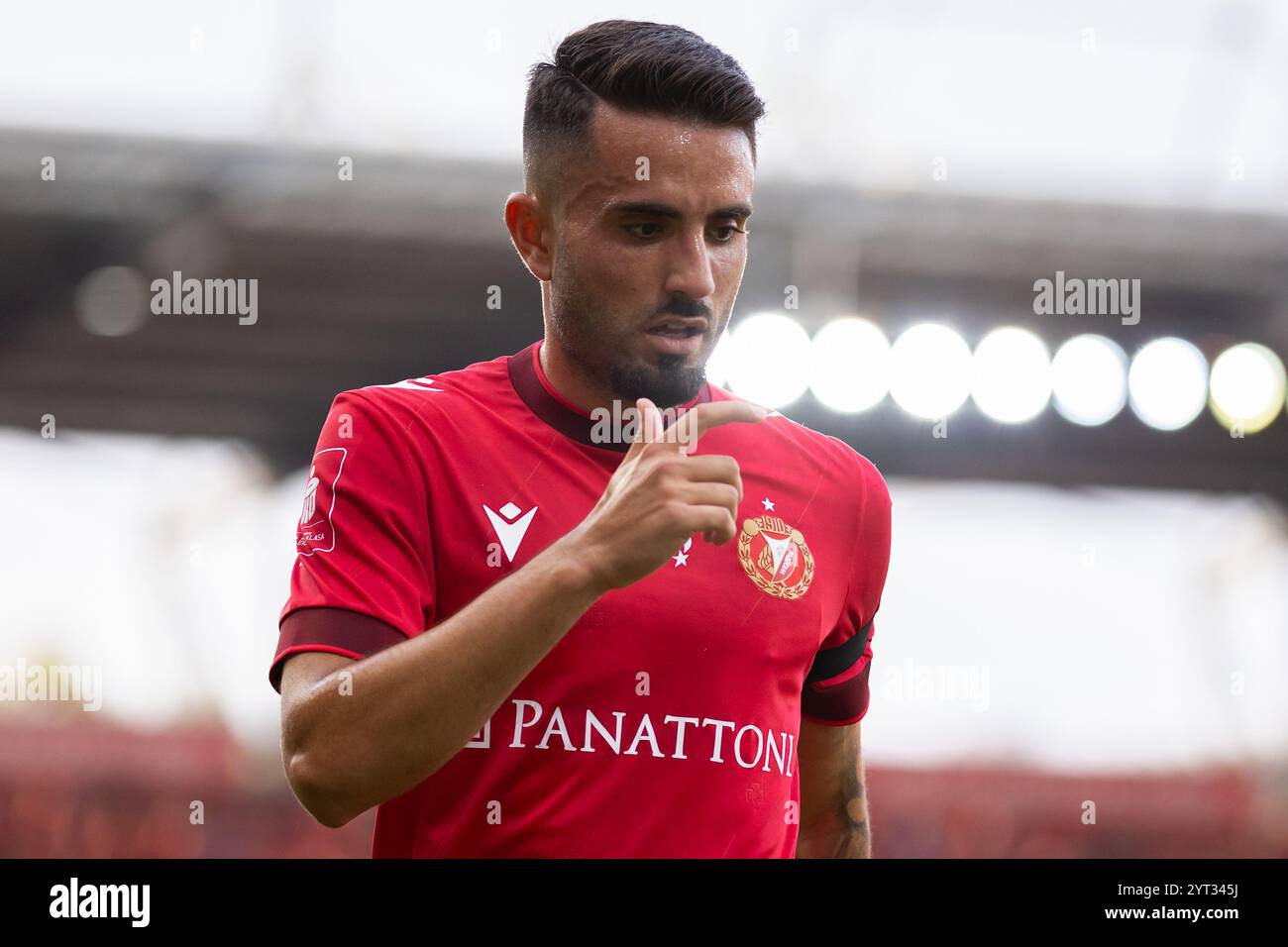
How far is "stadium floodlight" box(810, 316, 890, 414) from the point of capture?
25.8 ft

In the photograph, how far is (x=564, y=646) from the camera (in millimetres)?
Answer: 2273

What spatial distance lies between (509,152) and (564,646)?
6.24 metres

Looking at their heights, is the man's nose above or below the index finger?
above

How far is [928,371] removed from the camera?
811cm

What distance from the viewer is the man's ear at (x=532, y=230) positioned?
2.61 metres

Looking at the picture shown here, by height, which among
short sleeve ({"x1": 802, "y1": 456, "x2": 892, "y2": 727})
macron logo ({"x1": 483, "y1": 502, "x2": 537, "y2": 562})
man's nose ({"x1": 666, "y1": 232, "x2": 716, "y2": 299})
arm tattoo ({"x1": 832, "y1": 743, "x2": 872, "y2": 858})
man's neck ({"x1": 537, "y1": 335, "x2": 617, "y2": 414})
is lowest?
arm tattoo ({"x1": 832, "y1": 743, "x2": 872, "y2": 858})

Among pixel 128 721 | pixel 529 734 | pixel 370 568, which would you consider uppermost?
pixel 370 568

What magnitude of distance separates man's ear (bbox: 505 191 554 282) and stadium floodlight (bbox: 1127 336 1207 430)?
6455 mm

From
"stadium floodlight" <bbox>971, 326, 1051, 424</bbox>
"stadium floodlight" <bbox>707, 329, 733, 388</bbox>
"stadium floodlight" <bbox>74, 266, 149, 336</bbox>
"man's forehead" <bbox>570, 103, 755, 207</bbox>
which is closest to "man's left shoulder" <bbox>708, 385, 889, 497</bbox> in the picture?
"man's forehead" <bbox>570, 103, 755, 207</bbox>

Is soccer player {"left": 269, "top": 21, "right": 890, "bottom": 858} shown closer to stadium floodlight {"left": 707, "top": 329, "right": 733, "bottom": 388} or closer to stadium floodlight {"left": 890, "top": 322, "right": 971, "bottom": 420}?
stadium floodlight {"left": 707, "top": 329, "right": 733, "bottom": 388}

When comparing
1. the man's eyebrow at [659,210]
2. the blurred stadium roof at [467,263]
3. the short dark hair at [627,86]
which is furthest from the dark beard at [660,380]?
the blurred stadium roof at [467,263]

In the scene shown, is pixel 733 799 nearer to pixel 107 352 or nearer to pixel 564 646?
pixel 564 646

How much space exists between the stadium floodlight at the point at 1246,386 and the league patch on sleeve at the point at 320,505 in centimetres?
716
